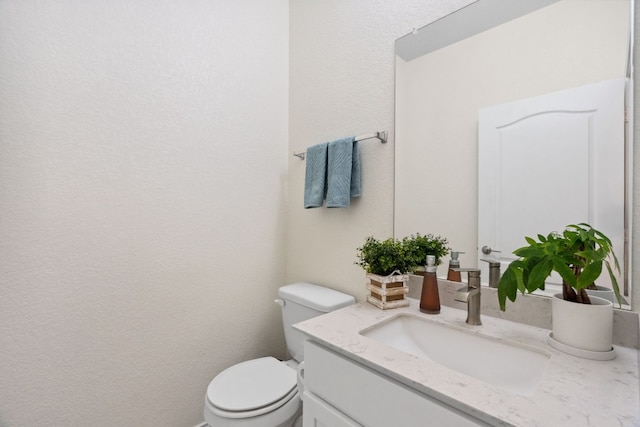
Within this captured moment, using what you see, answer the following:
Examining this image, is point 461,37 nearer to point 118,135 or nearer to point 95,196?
point 118,135

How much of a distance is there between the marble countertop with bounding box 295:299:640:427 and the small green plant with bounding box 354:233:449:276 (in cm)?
28

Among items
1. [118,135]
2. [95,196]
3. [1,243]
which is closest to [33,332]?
[1,243]

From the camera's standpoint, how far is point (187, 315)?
140 centimetres

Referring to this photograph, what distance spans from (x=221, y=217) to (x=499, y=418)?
1368 millimetres

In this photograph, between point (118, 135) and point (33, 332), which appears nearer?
point (33, 332)

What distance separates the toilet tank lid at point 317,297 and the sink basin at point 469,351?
1.17 feet

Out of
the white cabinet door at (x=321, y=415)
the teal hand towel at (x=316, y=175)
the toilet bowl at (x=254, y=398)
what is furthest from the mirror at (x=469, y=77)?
the toilet bowl at (x=254, y=398)

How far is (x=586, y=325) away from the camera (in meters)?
0.70

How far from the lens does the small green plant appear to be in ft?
3.48

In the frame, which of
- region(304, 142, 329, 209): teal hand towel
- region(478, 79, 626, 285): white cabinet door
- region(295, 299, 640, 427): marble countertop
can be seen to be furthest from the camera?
region(304, 142, 329, 209): teal hand towel

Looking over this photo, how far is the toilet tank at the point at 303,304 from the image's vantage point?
1.30 m

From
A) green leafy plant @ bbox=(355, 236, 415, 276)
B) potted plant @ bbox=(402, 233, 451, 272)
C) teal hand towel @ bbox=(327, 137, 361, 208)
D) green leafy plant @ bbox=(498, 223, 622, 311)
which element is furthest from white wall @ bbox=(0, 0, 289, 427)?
green leafy plant @ bbox=(498, 223, 622, 311)

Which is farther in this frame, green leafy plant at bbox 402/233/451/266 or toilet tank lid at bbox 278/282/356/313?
toilet tank lid at bbox 278/282/356/313

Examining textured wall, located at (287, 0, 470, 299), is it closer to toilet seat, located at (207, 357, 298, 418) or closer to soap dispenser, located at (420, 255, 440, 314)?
soap dispenser, located at (420, 255, 440, 314)
